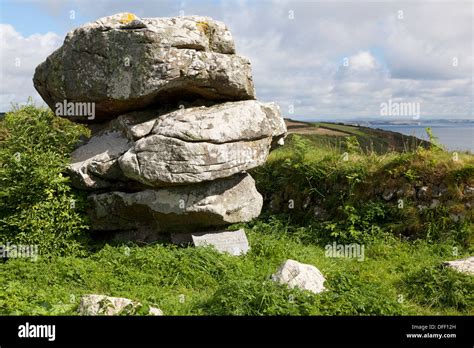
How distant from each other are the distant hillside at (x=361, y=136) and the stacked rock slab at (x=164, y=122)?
14.8 feet

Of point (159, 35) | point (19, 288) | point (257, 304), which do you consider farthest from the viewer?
point (159, 35)

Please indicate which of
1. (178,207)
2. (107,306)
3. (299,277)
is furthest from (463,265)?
(107,306)

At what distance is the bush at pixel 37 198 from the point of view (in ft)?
40.0

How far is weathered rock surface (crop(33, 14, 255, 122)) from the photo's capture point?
477 inches

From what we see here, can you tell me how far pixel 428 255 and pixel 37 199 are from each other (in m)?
9.31

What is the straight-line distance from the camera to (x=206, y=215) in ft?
40.6

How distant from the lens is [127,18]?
12984 mm

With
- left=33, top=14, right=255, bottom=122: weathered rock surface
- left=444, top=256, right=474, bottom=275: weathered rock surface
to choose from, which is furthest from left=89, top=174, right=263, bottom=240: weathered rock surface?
left=444, top=256, right=474, bottom=275: weathered rock surface

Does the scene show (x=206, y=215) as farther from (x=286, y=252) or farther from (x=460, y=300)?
(x=460, y=300)

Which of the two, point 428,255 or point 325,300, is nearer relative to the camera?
point 325,300

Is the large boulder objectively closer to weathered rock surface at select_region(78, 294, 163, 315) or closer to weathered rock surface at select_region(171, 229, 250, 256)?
weathered rock surface at select_region(171, 229, 250, 256)

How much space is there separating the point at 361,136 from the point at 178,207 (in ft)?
46.9

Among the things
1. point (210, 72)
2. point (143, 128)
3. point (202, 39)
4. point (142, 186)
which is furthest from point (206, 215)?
point (202, 39)

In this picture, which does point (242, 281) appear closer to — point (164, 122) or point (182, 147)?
point (182, 147)
